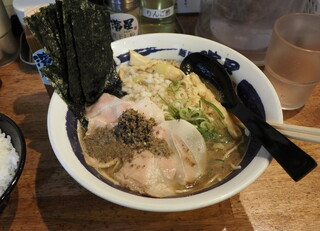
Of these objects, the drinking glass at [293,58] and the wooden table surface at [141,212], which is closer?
the wooden table surface at [141,212]

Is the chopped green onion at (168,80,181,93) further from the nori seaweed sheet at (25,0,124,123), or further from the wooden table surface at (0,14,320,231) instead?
the wooden table surface at (0,14,320,231)

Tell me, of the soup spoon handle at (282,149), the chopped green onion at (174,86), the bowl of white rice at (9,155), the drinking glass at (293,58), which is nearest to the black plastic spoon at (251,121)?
the soup spoon handle at (282,149)

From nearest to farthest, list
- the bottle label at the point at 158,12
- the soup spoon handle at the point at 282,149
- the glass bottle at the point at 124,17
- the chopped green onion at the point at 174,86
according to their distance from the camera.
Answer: the soup spoon handle at the point at 282,149, the chopped green onion at the point at 174,86, the glass bottle at the point at 124,17, the bottle label at the point at 158,12

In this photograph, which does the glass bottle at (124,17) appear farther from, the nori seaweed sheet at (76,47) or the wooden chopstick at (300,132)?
the wooden chopstick at (300,132)

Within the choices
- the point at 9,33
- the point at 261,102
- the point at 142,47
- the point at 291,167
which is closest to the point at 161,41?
the point at 142,47

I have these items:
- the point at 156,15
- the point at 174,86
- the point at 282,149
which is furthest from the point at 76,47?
the point at 282,149

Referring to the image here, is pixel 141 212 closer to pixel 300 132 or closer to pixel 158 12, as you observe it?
pixel 300 132

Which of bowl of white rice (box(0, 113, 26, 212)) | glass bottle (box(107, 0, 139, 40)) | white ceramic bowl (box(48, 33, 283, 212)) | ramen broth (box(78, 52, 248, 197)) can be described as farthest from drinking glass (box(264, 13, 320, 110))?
bowl of white rice (box(0, 113, 26, 212))
